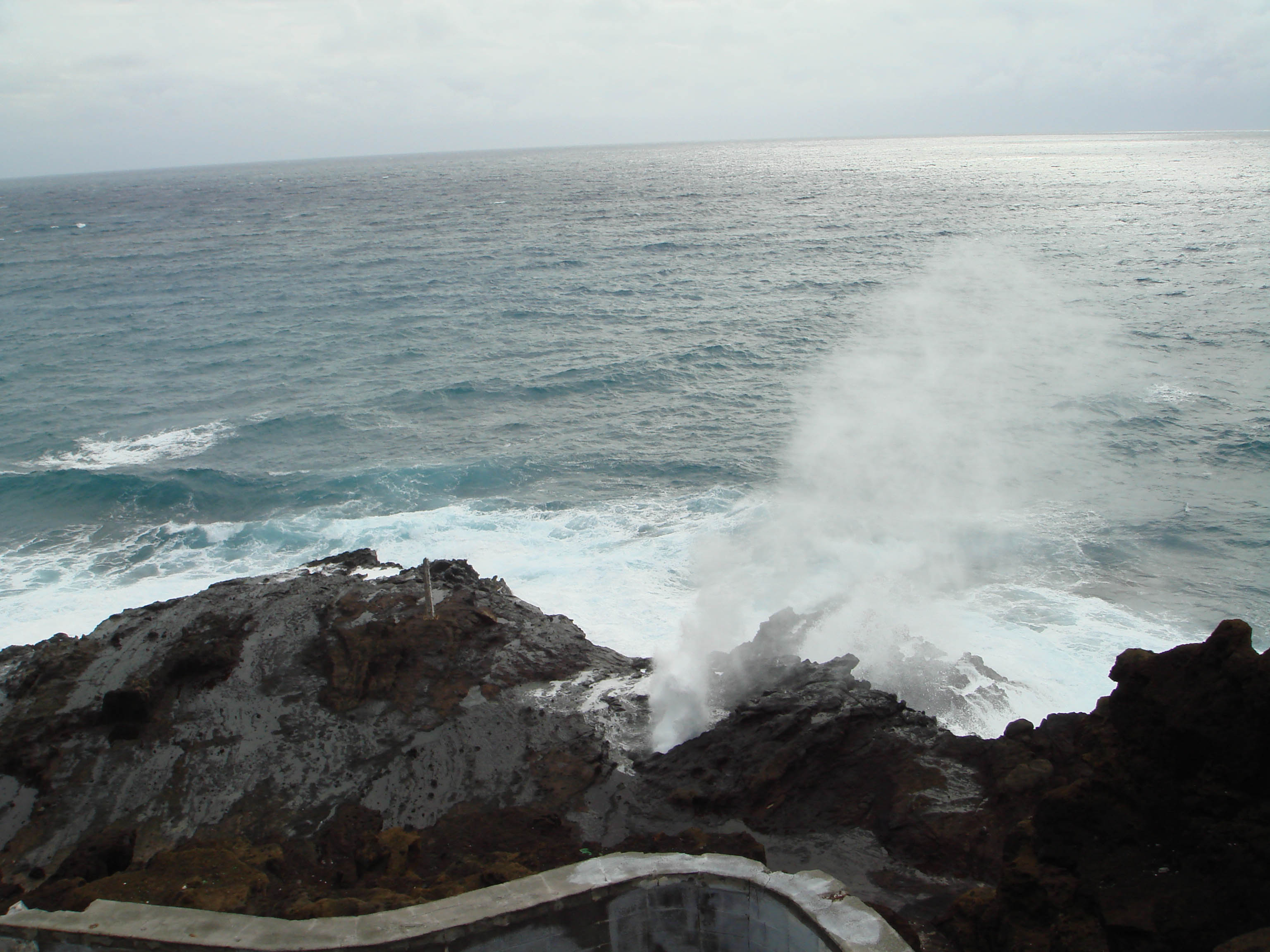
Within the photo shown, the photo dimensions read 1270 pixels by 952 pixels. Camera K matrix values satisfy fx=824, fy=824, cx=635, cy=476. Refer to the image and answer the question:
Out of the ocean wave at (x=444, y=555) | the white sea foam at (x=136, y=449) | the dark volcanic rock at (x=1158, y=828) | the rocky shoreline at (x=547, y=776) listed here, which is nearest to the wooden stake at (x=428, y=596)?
the rocky shoreline at (x=547, y=776)

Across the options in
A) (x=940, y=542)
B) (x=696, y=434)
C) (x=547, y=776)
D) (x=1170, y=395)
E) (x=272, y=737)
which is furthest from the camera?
(x=1170, y=395)

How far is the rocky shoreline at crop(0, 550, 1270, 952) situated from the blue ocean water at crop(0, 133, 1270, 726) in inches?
157

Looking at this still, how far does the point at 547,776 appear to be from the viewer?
1097 cm

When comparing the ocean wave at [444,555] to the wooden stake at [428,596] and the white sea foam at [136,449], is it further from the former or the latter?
the white sea foam at [136,449]

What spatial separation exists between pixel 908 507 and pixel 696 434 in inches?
365

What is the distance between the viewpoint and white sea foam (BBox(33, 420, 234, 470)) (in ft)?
87.5

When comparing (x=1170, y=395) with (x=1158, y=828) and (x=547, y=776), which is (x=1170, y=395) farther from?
(x=547, y=776)

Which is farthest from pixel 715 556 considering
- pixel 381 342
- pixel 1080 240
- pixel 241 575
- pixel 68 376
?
pixel 1080 240

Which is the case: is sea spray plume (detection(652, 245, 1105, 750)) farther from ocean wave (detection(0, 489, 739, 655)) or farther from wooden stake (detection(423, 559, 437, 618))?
wooden stake (detection(423, 559, 437, 618))

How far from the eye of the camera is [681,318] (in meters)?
45.7

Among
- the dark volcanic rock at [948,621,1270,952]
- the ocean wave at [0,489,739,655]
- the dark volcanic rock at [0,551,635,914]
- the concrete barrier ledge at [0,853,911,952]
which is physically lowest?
the ocean wave at [0,489,739,655]

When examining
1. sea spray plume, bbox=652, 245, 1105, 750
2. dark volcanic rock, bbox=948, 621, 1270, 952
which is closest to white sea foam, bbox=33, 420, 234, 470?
sea spray plume, bbox=652, 245, 1105, 750

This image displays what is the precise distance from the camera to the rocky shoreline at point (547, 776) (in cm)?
691

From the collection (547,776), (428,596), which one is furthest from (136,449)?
(547,776)
